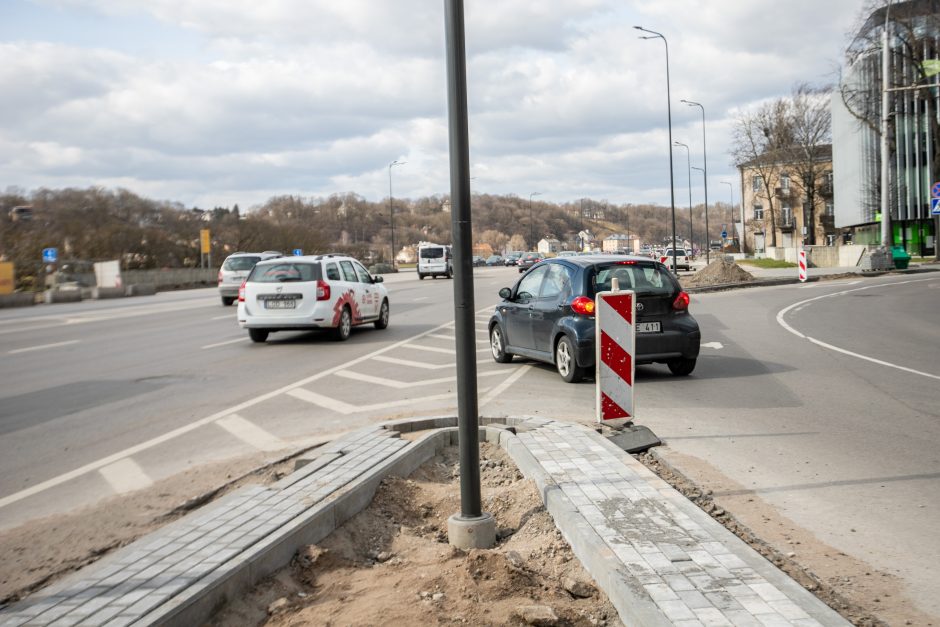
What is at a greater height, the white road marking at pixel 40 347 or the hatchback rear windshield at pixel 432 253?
the hatchback rear windshield at pixel 432 253

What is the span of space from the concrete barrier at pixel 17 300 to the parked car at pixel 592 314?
2938 centimetres

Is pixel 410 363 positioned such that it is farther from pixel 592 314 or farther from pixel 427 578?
pixel 427 578

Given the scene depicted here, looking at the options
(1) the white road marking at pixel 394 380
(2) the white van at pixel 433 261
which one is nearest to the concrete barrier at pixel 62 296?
(2) the white van at pixel 433 261

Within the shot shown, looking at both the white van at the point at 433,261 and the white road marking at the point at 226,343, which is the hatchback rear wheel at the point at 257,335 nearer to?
the white road marking at the point at 226,343

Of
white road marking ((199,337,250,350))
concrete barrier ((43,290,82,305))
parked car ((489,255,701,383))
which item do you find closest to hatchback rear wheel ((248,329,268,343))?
white road marking ((199,337,250,350))

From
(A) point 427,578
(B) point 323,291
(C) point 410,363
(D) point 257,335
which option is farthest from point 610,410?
(D) point 257,335

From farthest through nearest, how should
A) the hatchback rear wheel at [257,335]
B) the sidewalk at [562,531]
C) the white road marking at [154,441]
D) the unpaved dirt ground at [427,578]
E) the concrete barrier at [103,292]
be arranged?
the concrete barrier at [103,292] < the hatchback rear wheel at [257,335] < the white road marking at [154,441] < the unpaved dirt ground at [427,578] < the sidewalk at [562,531]

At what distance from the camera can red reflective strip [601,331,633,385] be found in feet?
23.8

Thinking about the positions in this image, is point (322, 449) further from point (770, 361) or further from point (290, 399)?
point (770, 361)

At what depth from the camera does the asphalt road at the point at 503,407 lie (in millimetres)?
5702

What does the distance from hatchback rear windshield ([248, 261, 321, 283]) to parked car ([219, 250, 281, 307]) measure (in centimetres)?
1327

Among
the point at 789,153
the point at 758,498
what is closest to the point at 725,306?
the point at 758,498

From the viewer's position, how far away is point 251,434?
7844 mm

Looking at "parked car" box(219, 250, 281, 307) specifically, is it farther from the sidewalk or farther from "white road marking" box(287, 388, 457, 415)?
the sidewalk
